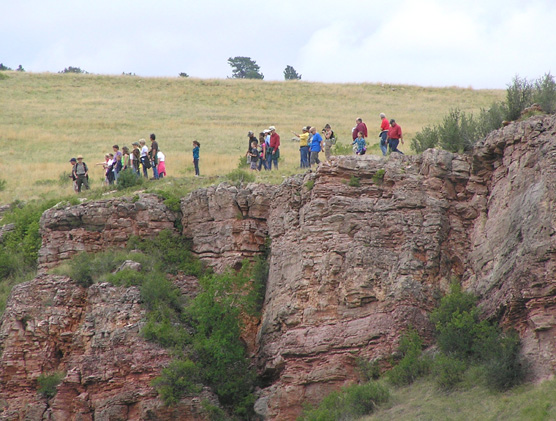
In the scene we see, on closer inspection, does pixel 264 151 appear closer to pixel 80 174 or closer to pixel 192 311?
pixel 80 174

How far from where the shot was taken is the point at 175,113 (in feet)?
231

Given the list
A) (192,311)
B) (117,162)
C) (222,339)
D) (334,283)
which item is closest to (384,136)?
(334,283)

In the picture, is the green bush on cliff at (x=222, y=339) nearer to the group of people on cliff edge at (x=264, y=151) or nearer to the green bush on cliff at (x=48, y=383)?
the green bush on cliff at (x=48, y=383)

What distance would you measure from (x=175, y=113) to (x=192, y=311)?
42.6 m

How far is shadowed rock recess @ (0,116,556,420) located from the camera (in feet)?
86.4

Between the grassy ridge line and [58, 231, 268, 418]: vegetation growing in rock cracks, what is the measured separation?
6861 millimetres

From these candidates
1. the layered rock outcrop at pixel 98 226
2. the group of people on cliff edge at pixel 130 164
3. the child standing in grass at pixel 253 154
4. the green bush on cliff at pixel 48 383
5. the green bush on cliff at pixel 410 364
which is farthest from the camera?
the group of people on cliff edge at pixel 130 164

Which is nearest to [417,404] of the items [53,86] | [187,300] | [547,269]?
[547,269]

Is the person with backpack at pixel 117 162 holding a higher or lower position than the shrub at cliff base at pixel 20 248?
higher

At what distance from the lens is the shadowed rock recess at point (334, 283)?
26344 mm

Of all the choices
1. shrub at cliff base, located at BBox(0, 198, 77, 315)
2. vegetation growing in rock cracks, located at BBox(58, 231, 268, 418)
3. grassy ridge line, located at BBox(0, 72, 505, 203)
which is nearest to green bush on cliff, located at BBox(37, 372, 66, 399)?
vegetation growing in rock cracks, located at BBox(58, 231, 268, 418)

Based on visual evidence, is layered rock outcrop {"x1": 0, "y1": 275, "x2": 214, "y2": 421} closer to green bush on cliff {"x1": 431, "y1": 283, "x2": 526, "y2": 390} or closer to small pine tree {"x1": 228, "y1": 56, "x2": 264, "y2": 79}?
green bush on cliff {"x1": 431, "y1": 283, "x2": 526, "y2": 390}

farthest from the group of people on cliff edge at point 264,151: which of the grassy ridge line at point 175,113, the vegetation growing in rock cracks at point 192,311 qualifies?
the vegetation growing in rock cracks at point 192,311

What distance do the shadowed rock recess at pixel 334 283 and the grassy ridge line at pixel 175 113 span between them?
735cm
